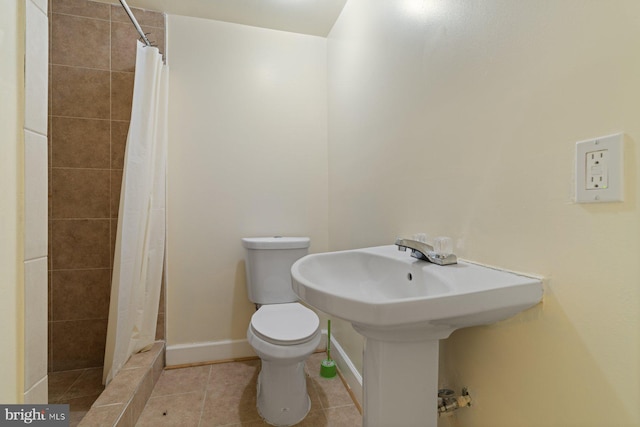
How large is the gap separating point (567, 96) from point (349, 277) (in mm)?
777

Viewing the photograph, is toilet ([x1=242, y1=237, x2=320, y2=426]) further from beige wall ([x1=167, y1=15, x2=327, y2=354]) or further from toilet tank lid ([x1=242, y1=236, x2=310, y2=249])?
beige wall ([x1=167, y1=15, x2=327, y2=354])

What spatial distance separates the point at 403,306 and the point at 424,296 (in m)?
0.13

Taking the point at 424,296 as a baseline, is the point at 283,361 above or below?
below

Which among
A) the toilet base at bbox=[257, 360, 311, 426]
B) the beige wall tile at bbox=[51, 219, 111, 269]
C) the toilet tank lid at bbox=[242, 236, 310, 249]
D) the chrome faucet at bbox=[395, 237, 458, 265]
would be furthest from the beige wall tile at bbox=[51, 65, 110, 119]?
the chrome faucet at bbox=[395, 237, 458, 265]

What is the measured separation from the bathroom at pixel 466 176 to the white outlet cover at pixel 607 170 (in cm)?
1

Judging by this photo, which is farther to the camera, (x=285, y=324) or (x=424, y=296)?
(x=285, y=324)

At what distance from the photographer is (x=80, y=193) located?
1766 millimetres

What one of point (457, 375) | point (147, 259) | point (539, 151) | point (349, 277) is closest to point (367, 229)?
point (349, 277)

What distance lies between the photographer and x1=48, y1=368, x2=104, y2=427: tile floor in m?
1.47

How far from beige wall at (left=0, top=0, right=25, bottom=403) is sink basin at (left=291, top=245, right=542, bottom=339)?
2.00ft

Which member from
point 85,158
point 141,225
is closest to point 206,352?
point 141,225

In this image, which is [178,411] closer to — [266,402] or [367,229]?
[266,402]

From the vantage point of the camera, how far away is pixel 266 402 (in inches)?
55.2

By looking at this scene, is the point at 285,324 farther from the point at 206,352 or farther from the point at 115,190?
the point at 115,190
